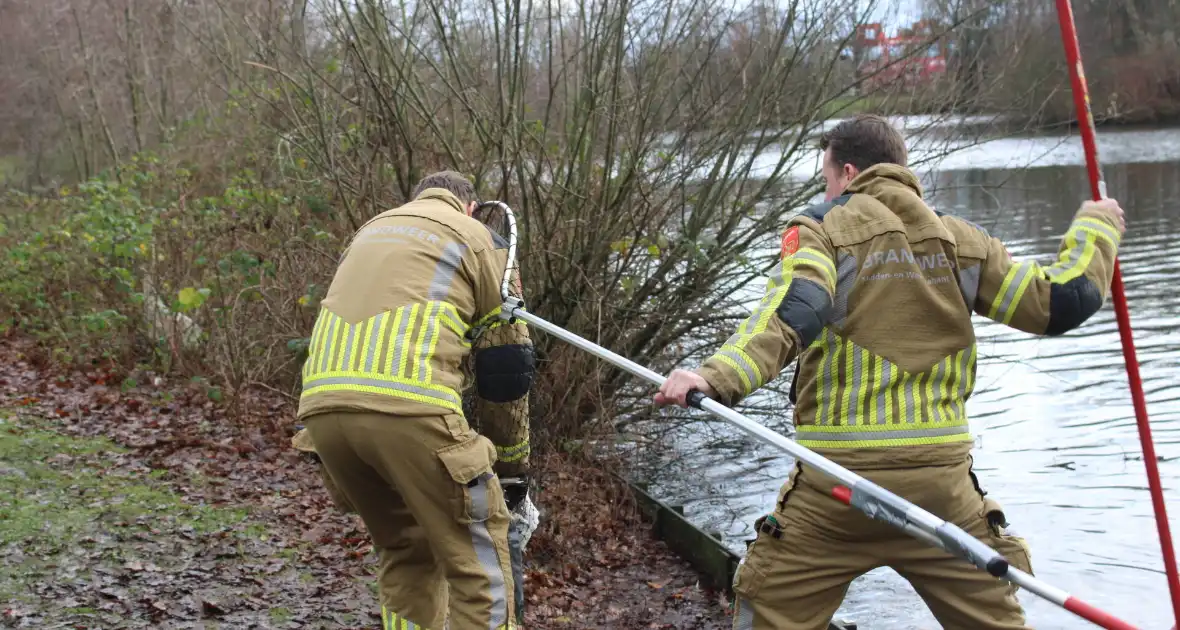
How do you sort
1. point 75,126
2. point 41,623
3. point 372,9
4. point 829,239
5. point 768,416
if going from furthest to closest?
1. point 75,126
2. point 768,416
3. point 372,9
4. point 41,623
5. point 829,239

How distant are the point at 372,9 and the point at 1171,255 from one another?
46.8ft

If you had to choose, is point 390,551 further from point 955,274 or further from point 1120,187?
point 1120,187

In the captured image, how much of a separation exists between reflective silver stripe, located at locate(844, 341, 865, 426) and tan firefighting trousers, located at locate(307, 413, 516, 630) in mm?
1269

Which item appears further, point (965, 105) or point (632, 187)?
point (965, 105)

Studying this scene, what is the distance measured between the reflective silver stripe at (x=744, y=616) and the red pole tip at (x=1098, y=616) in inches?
44.5

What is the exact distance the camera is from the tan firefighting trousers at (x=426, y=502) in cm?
372

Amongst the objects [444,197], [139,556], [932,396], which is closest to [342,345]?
[444,197]

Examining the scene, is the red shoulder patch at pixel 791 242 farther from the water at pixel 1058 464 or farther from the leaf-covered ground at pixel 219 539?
the water at pixel 1058 464

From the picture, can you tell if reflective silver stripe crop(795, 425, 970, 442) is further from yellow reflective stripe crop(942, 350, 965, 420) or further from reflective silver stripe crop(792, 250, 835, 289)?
reflective silver stripe crop(792, 250, 835, 289)

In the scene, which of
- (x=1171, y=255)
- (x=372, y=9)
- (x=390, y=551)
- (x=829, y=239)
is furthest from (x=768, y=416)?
(x=1171, y=255)

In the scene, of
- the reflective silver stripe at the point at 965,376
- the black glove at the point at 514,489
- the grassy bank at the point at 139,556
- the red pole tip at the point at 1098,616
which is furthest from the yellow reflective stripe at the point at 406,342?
the red pole tip at the point at 1098,616

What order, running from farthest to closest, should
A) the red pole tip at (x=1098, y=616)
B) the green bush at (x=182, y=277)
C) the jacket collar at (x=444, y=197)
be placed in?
the green bush at (x=182, y=277), the jacket collar at (x=444, y=197), the red pole tip at (x=1098, y=616)

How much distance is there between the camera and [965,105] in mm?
8430

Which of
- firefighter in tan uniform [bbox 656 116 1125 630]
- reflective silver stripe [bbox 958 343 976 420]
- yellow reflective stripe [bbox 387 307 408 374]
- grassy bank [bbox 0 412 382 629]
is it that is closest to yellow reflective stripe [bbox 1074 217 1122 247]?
firefighter in tan uniform [bbox 656 116 1125 630]
